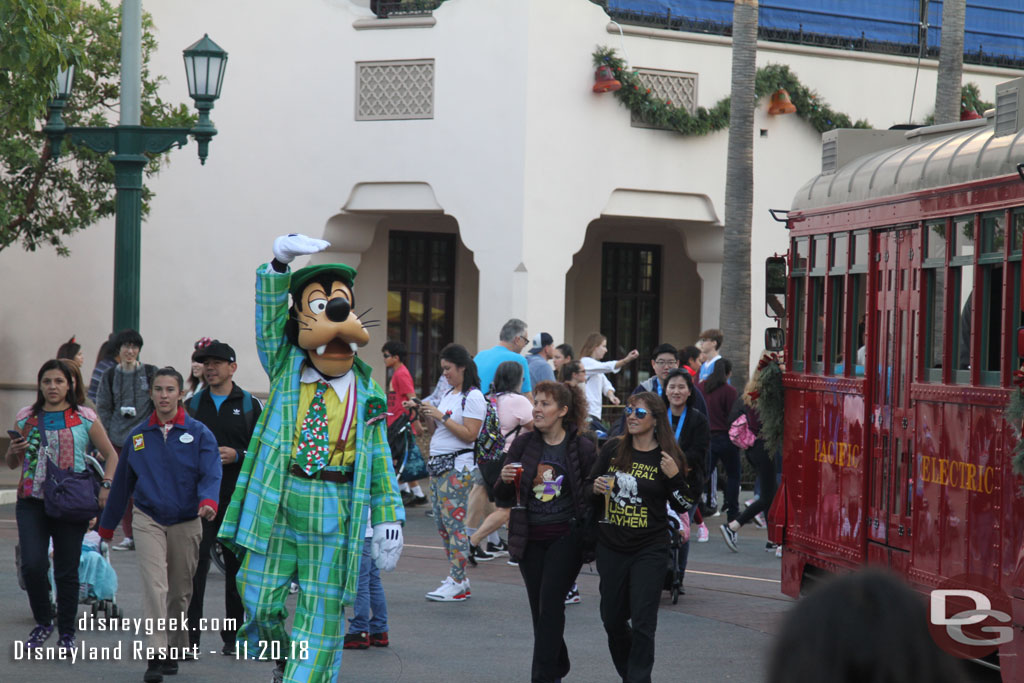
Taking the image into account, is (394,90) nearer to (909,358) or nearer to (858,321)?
(858,321)

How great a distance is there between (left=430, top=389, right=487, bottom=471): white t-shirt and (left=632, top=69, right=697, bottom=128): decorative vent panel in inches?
423

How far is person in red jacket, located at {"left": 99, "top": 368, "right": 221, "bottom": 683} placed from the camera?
746cm

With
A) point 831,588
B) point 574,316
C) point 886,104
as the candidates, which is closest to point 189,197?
point 574,316

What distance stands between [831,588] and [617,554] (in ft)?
17.5

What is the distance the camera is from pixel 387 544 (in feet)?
21.7

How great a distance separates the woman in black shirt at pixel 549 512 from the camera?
7184 mm

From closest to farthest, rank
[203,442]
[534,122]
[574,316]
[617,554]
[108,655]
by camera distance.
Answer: [617,554], [203,442], [108,655], [534,122], [574,316]

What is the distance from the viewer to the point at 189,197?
21.3m

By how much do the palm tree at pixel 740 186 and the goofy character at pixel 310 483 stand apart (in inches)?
485

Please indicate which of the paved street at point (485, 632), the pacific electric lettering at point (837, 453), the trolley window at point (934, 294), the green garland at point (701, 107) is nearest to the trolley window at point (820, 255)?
the pacific electric lettering at point (837, 453)

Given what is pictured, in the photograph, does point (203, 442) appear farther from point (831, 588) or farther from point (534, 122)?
point (534, 122)

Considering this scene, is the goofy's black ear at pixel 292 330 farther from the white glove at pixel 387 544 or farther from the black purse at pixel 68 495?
the black purse at pixel 68 495

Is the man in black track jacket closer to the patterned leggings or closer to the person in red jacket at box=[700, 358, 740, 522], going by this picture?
the patterned leggings

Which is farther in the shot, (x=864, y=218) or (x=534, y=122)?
(x=534, y=122)
